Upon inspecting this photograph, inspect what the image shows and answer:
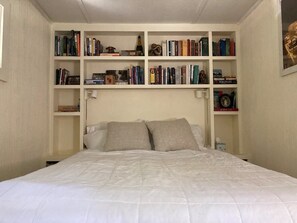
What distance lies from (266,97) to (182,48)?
1143 mm

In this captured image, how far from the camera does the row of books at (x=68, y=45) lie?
285 centimetres

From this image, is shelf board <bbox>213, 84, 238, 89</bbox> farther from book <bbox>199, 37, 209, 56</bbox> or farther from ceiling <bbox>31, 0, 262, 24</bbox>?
ceiling <bbox>31, 0, 262, 24</bbox>

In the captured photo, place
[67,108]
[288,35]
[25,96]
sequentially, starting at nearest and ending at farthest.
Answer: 1. [288,35]
2. [25,96]
3. [67,108]

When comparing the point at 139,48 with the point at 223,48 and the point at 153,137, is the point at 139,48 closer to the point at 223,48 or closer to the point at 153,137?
the point at 223,48

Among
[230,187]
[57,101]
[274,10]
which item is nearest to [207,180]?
[230,187]

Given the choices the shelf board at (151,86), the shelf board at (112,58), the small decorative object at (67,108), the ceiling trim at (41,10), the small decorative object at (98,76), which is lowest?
the small decorative object at (67,108)

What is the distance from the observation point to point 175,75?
2906 mm

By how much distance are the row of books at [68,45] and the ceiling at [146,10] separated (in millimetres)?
185

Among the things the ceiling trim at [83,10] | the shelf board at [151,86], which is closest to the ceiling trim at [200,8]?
the shelf board at [151,86]

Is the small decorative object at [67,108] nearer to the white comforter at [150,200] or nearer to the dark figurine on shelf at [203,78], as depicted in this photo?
the dark figurine on shelf at [203,78]

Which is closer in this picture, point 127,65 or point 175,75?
point 175,75

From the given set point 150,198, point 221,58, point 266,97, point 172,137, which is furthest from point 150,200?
point 221,58

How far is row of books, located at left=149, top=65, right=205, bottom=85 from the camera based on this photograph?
289 cm

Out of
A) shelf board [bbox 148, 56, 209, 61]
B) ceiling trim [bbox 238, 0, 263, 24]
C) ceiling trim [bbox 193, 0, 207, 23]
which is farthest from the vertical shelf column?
ceiling trim [bbox 238, 0, 263, 24]
